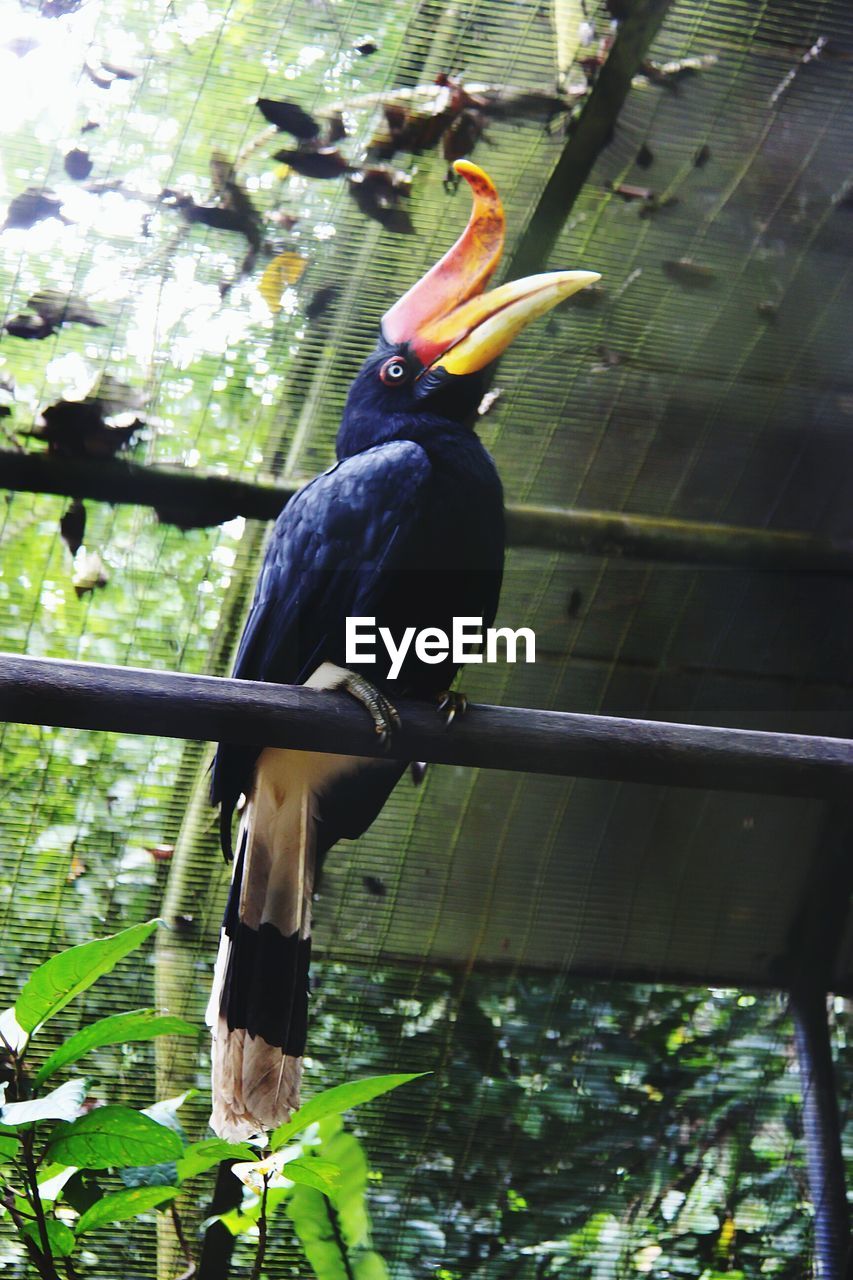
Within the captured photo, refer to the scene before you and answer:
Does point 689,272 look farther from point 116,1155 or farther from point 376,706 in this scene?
point 116,1155

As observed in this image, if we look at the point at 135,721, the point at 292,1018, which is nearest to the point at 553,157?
the point at 135,721

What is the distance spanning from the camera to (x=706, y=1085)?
1.33 m

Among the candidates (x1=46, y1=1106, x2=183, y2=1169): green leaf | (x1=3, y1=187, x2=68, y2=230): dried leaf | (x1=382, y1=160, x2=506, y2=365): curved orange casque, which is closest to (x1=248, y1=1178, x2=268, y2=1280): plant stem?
(x1=46, y1=1106, x2=183, y2=1169): green leaf

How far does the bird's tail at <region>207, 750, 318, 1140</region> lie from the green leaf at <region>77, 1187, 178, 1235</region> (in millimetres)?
252

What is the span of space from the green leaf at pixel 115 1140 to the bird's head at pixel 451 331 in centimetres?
73

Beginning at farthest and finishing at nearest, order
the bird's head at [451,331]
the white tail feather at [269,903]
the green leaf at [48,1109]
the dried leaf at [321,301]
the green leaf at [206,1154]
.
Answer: the dried leaf at [321,301] → the bird's head at [451,331] → the white tail feather at [269,903] → the green leaf at [206,1154] → the green leaf at [48,1109]

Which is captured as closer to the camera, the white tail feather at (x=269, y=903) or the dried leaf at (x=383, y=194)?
the white tail feather at (x=269, y=903)

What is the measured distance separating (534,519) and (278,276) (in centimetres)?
44

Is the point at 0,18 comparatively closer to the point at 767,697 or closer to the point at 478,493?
the point at 478,493

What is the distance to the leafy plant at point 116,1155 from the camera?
770 mm

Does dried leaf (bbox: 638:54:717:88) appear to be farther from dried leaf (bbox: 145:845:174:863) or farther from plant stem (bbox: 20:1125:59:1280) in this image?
plant stem (bbox: 20:1125:59:1280)

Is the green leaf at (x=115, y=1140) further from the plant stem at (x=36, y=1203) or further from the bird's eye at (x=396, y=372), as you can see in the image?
the bird's eye at (x=396, y=372)

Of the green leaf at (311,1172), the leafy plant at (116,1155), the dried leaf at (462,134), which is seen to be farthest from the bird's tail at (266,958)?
the dried leaf at (462,134)

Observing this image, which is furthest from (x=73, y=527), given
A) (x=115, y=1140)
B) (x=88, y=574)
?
(x=115, y=1140)
